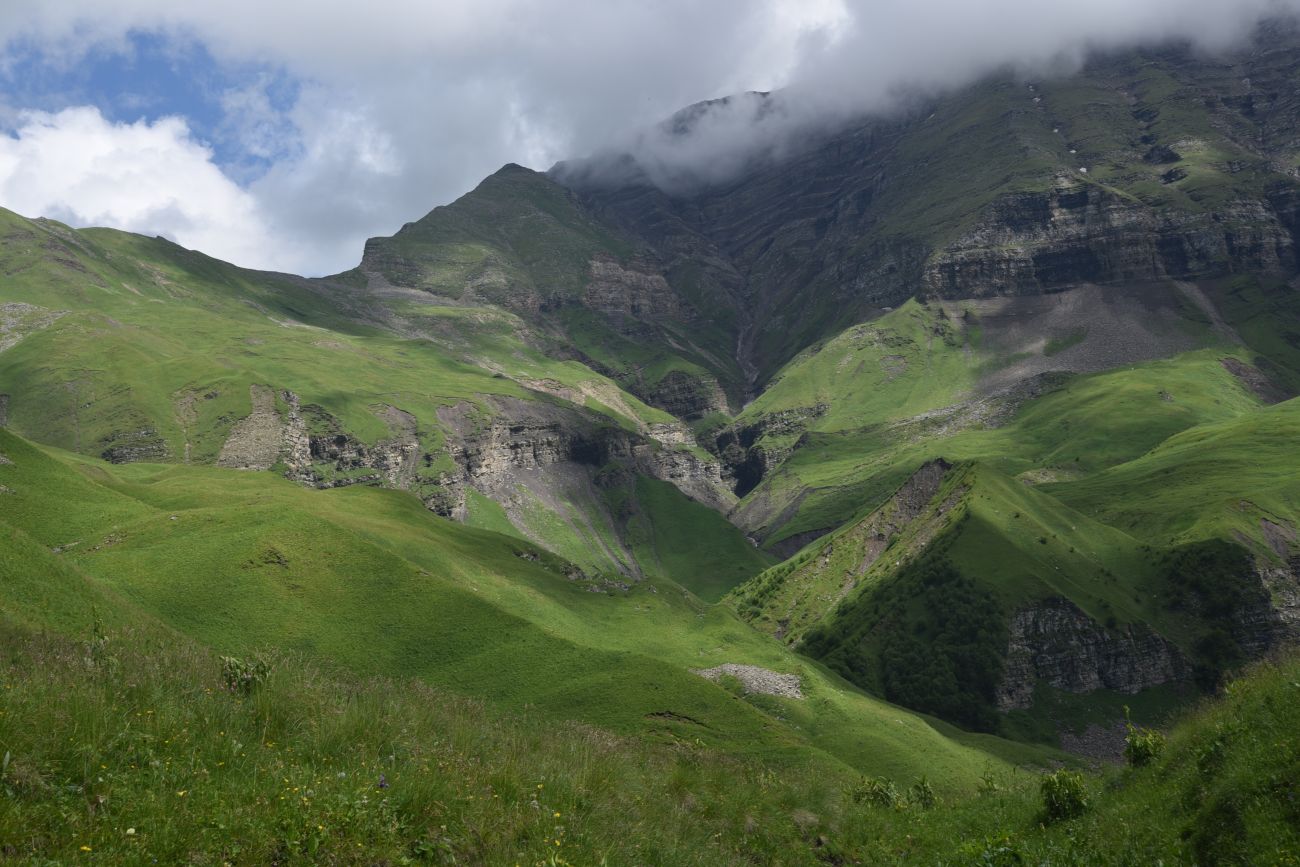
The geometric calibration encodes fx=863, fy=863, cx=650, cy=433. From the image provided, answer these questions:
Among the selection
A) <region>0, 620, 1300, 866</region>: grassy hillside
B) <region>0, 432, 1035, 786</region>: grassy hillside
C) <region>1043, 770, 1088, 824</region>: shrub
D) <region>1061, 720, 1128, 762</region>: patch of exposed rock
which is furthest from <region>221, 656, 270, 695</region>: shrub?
<region>1061, 720, 1128, 762</region>: patch of exposed rock

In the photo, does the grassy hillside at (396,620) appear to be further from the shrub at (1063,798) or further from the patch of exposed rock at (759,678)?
the shrub at (1063,798)

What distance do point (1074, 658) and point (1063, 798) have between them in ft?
505

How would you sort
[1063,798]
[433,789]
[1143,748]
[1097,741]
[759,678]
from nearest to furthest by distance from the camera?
[433,789] < [1063,798] < [1143,748] < [759,678] < [1097,741]

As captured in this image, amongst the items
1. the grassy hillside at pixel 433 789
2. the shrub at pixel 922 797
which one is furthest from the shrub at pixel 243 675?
the shrub at pixel 922 797

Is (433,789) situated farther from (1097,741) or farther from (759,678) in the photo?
(1097,741)

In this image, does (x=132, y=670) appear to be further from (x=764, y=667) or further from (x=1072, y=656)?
(x=1072, y=656)

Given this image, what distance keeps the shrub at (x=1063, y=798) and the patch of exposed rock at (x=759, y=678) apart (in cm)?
8587

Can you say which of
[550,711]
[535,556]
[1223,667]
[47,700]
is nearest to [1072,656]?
[1223,667]

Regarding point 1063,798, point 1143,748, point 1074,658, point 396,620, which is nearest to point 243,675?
point 1063,798

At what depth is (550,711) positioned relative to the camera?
7731cm

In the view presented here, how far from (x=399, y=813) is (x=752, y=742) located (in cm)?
6527

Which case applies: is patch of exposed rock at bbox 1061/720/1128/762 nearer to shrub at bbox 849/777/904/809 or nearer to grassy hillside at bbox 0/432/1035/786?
grassy hillside at bbox 0/432/1035/786

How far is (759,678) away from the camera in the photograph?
116500 millimetres

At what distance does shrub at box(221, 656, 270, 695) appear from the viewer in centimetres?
2064
